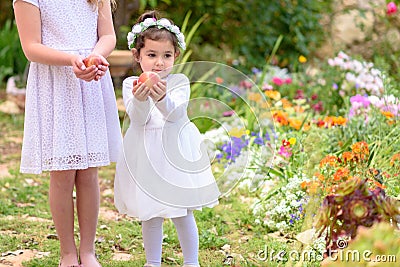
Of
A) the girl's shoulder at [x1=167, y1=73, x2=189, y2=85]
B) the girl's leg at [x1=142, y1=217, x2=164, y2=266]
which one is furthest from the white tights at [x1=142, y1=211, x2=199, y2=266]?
the girl's shoulder at [x1=167, y1=73, x2=189, y2=85]

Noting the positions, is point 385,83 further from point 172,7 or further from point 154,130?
point 172,7

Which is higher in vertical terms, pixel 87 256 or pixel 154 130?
pixel 154 130

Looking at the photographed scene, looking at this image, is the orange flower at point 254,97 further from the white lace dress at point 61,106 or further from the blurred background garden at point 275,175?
the white lace dress at point 61,106

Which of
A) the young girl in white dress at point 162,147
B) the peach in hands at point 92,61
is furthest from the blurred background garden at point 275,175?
the peach in hands at point 92,61

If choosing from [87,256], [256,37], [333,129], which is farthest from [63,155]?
[256,37]

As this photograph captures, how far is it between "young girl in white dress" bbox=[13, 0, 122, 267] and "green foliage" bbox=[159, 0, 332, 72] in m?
4.33

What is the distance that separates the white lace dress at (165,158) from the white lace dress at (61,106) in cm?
19

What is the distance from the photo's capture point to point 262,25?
24.8ft

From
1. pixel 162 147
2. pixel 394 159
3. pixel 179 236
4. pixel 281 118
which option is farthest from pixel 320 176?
pixel 281 118

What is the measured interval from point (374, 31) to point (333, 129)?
147 inches

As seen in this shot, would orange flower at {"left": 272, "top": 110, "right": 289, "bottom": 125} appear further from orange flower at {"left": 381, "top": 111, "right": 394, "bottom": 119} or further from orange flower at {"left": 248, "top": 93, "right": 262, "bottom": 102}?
orange flower at {"left": 381, "top": 111, "right": 394, "bottom": 119}

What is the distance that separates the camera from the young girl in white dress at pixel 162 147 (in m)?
2.93

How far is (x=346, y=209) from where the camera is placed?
237 centimetres

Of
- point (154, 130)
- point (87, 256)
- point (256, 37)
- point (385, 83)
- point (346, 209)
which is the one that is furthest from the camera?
point (256, 37)
